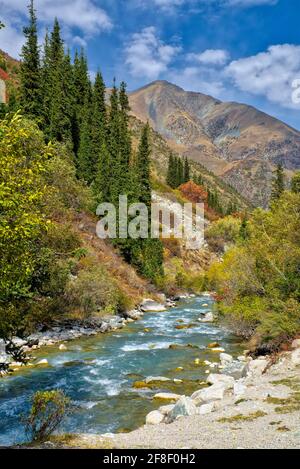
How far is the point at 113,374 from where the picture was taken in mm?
26078

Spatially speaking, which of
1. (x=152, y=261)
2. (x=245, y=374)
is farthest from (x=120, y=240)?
(x=245, y=374)

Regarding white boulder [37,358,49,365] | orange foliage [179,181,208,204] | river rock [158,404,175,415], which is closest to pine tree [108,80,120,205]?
orange foliage [179,181,208,204]

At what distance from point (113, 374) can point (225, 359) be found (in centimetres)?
785

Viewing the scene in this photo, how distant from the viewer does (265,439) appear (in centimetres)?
1240

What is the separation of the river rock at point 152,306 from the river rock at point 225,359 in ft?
85.3

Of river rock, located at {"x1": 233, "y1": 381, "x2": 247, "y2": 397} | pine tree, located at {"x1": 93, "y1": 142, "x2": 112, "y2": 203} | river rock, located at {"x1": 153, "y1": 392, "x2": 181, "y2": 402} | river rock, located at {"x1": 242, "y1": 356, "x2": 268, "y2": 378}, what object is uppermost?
pine tree, located at {"x1": 93, "y1": 142, "x2": 112, "y2": 203}

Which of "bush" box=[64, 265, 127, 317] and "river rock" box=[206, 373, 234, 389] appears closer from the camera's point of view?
"river rock" box=[206, 373, 234, 389]

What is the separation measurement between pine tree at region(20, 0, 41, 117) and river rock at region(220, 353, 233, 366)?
46234 mm

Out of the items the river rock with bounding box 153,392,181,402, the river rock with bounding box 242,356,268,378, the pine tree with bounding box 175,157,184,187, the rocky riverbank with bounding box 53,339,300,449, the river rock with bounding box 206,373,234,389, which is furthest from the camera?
the pine tree with bounding box 175,157,184,187

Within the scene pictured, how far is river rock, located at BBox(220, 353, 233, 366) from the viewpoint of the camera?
28297mm

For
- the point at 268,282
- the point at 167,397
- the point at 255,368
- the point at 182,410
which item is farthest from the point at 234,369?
the point at 182,410

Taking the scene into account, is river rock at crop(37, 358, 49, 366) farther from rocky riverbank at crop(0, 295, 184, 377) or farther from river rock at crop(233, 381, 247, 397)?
river rock at crop(233, 381, 247, 397)

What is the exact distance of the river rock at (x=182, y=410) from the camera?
1708 centimetres

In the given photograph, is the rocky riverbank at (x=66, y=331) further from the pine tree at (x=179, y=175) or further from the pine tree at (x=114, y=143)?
the pine tree at (x=179, y=175)
